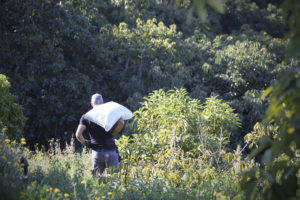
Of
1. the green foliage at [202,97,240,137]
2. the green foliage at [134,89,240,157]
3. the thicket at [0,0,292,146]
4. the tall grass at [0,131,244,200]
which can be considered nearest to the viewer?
the tall grass at [0,131,244,200]

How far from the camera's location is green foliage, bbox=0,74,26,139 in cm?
732

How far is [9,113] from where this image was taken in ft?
25.0

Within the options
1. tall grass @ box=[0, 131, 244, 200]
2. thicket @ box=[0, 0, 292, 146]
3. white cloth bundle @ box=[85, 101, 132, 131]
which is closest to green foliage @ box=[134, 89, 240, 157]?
tall grass @ box=[0, 131, 244, 200]

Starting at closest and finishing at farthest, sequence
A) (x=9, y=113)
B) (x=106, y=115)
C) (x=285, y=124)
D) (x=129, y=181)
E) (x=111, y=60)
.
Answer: (x=285, y=124) < (x=129, y=181) < (x=106, y=115) < (x=9, y=113) < (x=111, y=60)

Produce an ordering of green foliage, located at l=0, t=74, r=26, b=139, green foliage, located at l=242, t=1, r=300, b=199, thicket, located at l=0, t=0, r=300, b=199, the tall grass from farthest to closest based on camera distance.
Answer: green foliage, located at l=0, t=74, r=26, b=139
thicket, located at l=0, t=0, r=300, b=199
the tall grass
green foliage, located at l=242, t=1, r=300, b=199

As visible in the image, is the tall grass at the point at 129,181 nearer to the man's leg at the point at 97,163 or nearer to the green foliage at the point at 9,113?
the man's leg at the point at 97,163

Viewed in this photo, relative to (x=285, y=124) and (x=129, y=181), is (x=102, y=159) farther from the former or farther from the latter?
(x=285, y=124)

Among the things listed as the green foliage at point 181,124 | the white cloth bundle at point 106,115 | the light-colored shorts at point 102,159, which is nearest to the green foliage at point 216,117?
the green foliage at point 181,124

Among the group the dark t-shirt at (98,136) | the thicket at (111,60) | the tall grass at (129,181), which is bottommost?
the tall grass at (129,181)

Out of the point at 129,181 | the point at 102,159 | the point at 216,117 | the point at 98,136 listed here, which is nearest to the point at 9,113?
the point at 98,136

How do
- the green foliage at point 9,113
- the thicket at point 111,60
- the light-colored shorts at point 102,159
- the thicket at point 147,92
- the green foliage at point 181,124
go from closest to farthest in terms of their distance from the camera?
1. the thicket at point 147,92
2. the light-colored shorts at point 102,159
3. the green foliage at point 181,124
4. the green foliage at point 9,113
5. the thicket at point 111,60

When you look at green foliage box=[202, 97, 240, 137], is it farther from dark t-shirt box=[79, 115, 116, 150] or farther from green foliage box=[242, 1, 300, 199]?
green foliage box=[242, 1, 300, 199]

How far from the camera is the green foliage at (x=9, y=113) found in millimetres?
7316

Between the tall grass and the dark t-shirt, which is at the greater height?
the dark t-shirt
